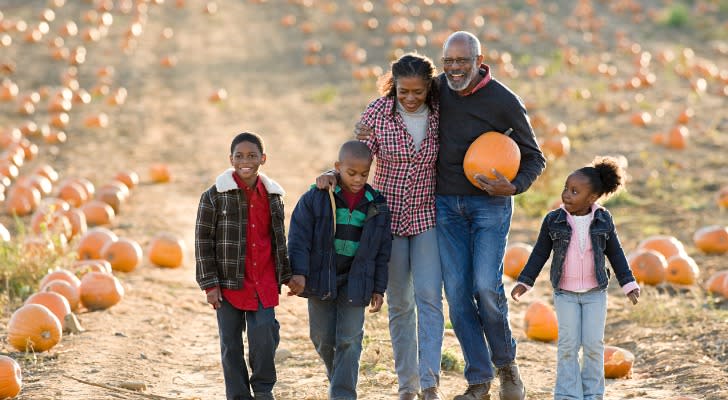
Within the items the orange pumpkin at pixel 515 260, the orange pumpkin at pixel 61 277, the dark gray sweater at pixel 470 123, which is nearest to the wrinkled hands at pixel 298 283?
the dark gray sweater at pixel 470 123

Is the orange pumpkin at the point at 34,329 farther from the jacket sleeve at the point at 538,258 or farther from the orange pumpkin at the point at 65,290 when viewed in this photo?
the jacket sleeve at the point at 538,258

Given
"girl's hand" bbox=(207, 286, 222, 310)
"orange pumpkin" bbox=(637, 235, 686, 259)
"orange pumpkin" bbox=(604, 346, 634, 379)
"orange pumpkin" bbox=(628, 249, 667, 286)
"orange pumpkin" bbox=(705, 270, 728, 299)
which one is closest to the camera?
"girl's hand" bbox=(207, 286, 222, 310)

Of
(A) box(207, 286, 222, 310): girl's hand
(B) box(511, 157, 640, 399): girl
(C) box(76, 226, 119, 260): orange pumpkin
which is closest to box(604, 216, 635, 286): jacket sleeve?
(B) box(511, 157, 640, 399): girl

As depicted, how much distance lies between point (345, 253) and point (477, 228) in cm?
74

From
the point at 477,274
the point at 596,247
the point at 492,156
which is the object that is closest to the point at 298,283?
the point at 477,274

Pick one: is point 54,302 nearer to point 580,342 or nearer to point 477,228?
point 477,228

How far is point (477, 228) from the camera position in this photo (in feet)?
17.8

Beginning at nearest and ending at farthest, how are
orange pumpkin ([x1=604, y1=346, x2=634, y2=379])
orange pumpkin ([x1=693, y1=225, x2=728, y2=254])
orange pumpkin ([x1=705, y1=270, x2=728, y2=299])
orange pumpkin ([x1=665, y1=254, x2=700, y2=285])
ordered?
orange pumpkin ([x1=604, y1=346, x2=634, y2=379])
orange pumpkin ([x1=705, y1=270, x2=728, y2=299])
orange pumpkin ([x1=665, y1=254, x2=700, y2=285])
orange pumpkin ([x1=693, y1=225, x2=728, y2=254])

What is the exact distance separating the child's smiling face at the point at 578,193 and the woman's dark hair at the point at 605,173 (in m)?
0.04

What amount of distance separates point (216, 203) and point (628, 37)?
63.2ft

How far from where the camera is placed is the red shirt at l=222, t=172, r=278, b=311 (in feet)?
16.9

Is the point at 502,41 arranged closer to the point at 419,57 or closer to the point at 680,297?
the point at 680,297

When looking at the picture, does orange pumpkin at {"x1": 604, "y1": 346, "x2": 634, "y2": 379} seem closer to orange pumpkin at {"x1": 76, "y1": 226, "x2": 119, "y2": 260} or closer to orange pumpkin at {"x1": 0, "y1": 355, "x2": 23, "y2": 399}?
orange pumpkin at {"x1": 0, "y1": 355, "x2": 23, "y2": 399}

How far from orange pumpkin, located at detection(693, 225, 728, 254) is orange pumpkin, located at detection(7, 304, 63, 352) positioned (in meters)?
5.99
